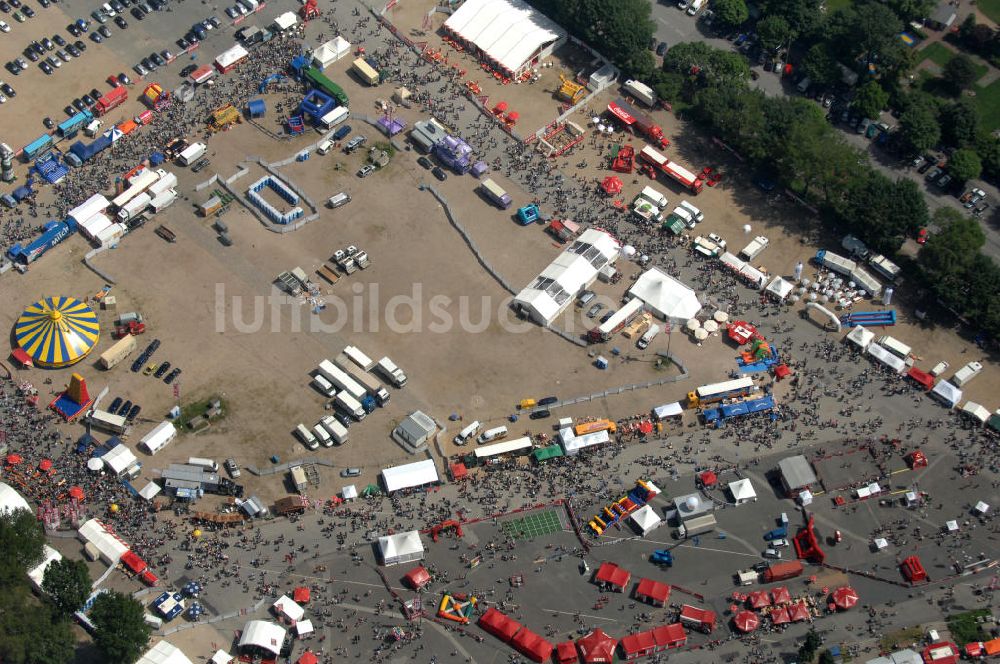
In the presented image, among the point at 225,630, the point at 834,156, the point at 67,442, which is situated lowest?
the point at 225,630

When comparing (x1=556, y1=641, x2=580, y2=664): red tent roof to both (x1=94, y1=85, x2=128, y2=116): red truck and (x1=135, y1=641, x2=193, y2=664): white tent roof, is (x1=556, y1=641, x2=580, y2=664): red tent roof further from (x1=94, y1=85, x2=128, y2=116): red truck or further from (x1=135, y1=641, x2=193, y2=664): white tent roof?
(x1=94, y1=85, x2=128, y2=116): red truck

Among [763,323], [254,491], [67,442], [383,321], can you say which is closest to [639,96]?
[763,323]

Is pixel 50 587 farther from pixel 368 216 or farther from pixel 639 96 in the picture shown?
pixel 639 96

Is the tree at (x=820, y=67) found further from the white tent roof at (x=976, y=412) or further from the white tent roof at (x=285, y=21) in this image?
the white tent roof at (x=285, y=21)

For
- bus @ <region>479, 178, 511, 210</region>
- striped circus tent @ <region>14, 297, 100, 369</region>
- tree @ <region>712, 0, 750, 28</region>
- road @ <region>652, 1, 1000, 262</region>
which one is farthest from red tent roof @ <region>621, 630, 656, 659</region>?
tree @ <region>712, 0, 750, 28</region>

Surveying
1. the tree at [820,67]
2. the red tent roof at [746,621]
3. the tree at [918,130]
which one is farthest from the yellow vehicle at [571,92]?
the red tent roof at [746,621]

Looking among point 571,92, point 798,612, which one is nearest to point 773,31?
point 571,92

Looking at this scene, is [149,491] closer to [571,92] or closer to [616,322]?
[616,322]
